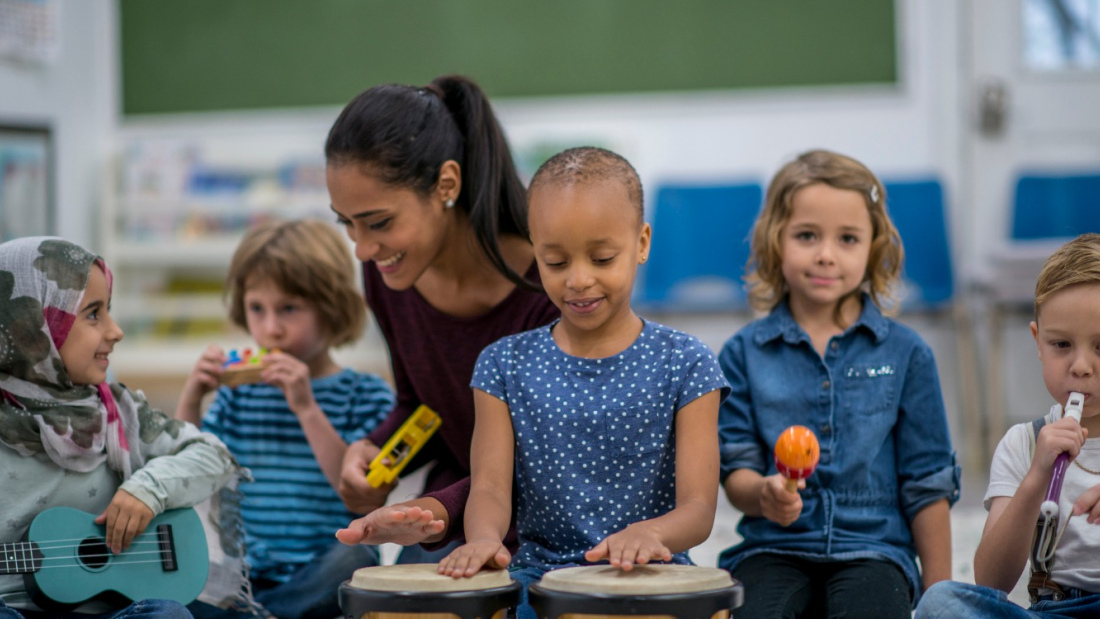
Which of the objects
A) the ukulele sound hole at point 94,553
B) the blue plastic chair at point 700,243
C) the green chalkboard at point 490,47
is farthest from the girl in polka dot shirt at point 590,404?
the green chalkboard at point 490,47

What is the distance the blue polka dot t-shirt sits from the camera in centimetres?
165

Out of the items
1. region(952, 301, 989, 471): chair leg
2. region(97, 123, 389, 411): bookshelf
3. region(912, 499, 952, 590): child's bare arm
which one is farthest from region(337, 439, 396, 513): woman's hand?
region(97, 123, 389, 411): bookshelf

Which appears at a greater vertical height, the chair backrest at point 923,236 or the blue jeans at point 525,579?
the chair backrest at point 923,236

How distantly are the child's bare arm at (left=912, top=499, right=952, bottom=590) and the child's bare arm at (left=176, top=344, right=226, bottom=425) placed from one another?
52.2 inches

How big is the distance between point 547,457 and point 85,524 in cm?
72

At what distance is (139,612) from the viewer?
1.66 m

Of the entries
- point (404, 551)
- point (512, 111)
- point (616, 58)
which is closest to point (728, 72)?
point (616, 58)

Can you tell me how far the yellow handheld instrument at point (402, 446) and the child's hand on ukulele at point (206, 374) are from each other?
39 cm

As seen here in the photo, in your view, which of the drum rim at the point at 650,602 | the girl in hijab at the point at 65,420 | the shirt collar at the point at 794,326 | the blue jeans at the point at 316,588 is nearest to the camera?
the drum rim at the point at 650,602

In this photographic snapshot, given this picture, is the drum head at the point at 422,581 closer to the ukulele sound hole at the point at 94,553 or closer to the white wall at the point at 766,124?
the ukulele sound hole at the point at 94,553

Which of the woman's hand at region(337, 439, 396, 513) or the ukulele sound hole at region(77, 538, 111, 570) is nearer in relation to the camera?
the ukulele sound hole at region(77, 538, 111, 570)

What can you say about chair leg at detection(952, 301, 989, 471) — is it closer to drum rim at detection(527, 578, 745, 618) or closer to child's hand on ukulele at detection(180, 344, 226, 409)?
child's hand on ukulele at detection(180, 344, 226, 409)

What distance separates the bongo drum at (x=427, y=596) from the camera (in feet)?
4.54

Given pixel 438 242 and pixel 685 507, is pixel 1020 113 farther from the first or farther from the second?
pixel 685 507
